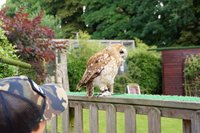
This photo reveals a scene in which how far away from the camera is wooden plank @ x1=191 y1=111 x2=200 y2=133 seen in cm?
219

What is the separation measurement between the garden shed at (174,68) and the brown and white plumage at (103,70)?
1455 centimetres

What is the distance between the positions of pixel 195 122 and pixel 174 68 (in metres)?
15.9

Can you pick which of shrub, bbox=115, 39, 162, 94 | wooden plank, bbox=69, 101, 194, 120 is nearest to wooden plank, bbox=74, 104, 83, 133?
wooden plank, bbox=69, 101, 194, 120

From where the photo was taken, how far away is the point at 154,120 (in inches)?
96.3

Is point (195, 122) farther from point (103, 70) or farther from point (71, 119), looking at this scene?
point (71, 119)

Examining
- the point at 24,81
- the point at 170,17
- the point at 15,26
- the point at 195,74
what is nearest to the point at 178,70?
the point at 195,74

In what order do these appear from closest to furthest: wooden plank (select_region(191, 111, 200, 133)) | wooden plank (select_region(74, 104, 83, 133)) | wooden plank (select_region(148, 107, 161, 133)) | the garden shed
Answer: wooden plank (select_region(191, 111, 200, 133)) < wooden plank (select_region(148, 107, 161, 133)) < wooden plank (select_region(74, 104, 83, 133)) < the garden shed

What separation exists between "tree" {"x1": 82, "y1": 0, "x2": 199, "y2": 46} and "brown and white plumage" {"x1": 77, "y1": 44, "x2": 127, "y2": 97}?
889 inches

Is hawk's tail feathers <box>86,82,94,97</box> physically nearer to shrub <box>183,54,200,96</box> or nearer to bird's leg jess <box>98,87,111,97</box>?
bird's leg jess <box>98,87,111,97</box>

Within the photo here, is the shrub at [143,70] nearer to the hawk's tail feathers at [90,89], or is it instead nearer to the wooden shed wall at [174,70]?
the wooden shed wall at [174,70]

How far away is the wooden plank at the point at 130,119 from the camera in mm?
2578

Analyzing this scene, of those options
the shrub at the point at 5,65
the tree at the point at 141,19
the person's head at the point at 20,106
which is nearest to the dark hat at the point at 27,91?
the person's head at the point at 20,106

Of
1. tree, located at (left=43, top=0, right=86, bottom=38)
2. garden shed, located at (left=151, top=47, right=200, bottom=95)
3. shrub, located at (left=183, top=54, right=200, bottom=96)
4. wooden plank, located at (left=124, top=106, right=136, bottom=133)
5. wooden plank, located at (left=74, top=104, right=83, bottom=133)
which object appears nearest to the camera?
wooden plank, located at (left=124, top=106, right=136, bottom=133)

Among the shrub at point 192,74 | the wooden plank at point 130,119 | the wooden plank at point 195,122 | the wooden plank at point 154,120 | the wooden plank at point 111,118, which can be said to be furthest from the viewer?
the shrub at point 192,74
